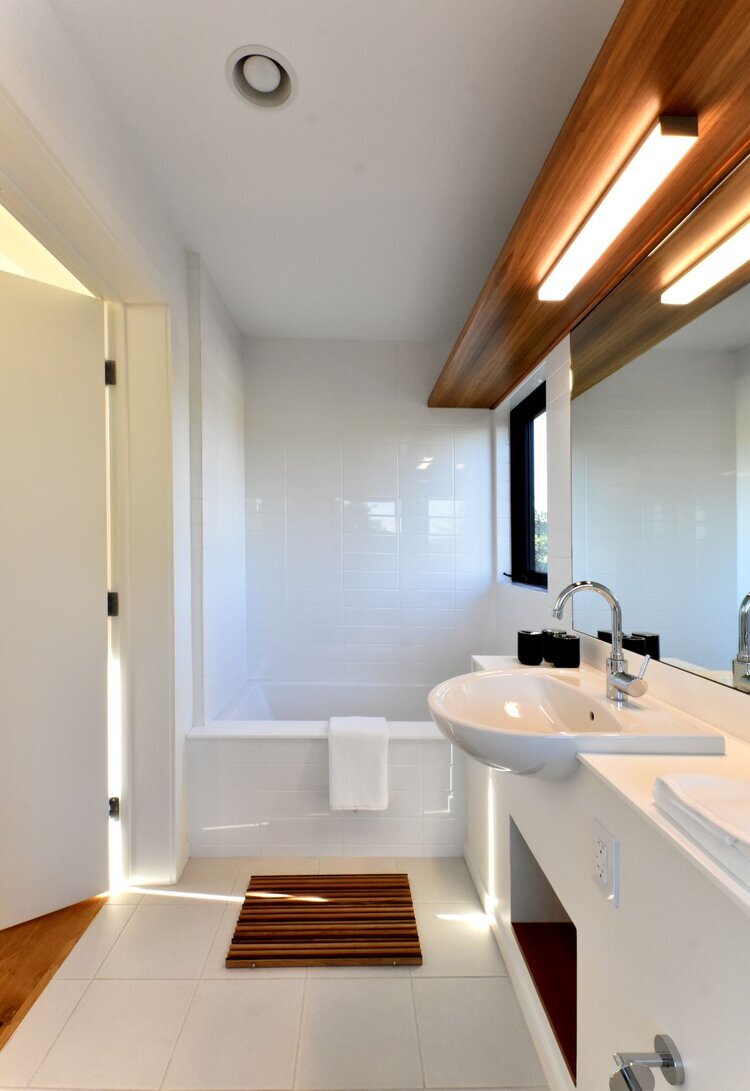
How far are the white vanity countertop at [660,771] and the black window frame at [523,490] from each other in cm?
179

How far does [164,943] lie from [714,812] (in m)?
1.80

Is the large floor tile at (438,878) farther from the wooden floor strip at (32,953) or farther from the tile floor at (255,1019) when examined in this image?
the wooden floor strip at (32,953)

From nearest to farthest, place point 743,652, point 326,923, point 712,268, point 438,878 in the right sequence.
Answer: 1. point 743,652
2. point 712,268
3. point 326,923
4. point 438,878

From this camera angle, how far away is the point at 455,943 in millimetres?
1774

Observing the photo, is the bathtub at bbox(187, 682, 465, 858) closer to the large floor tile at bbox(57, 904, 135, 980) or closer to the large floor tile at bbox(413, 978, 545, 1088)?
the large floor tile at bbox(57, 904, 135, 980)

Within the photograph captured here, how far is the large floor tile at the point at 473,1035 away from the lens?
1.33m

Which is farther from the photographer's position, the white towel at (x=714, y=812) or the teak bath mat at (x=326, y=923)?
the teak bath mat at (x=326, y=923)

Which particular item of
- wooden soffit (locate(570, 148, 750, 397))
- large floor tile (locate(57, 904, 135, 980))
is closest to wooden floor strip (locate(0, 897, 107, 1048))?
large floor tile (locate(57, 904, 135, 980))

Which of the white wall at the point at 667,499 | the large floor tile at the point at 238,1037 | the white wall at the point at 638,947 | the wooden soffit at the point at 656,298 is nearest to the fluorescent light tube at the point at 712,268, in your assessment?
the wooden soffit at the point at 656,298

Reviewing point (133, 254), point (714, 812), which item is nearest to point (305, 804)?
point (714, 812)

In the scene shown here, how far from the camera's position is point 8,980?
163 centimetres

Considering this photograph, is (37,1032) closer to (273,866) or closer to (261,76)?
(273,866)

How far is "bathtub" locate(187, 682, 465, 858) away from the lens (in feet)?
7.34

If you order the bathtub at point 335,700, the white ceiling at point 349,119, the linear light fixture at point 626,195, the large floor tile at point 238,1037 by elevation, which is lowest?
the large floor tile at point 238,1037
